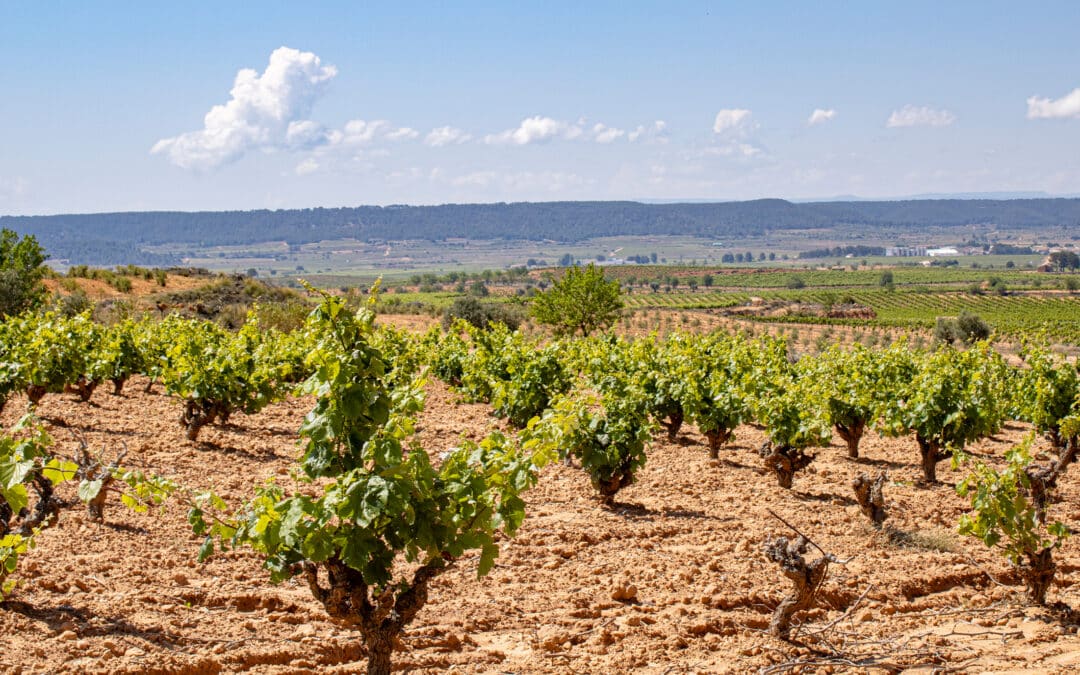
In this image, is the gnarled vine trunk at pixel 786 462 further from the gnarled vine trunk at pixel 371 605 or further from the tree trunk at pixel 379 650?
the tree trunk at pixel 379 650

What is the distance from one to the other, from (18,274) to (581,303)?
21.0m

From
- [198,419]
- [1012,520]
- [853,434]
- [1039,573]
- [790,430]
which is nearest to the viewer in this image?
[1012,520]

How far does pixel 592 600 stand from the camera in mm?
6836

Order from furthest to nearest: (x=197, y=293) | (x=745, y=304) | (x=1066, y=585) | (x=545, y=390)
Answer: (x=745, y=304) → (x=197, y=293) → (x=545, y=390) → (x=1066, y=585)

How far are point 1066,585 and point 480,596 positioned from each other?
5130 mm

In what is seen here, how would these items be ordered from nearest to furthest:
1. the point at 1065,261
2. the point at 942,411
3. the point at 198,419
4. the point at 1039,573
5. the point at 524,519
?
the point at 1039,573 → the point at 524,519 → the point at 942,411 → the point at 198,419 → the point at 1065,261

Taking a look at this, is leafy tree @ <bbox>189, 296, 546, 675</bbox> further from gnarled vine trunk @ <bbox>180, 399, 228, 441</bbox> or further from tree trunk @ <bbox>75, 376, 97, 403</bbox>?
tree trunk @ <bbox>75, 376, 97, 403</bbox>

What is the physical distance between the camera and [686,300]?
101 metres

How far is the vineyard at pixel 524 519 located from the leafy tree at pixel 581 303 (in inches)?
839

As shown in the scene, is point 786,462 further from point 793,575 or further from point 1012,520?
point 793,575

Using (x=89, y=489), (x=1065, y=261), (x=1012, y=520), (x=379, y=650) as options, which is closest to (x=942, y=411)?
(x=1012, y=520)

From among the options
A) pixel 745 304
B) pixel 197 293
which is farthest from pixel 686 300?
pixel 197 293

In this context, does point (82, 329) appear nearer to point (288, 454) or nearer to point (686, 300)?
point (288, 454)

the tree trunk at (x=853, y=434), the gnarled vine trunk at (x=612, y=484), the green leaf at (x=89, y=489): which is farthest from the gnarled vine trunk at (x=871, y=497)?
the green leaf at (x=89, y=489)
